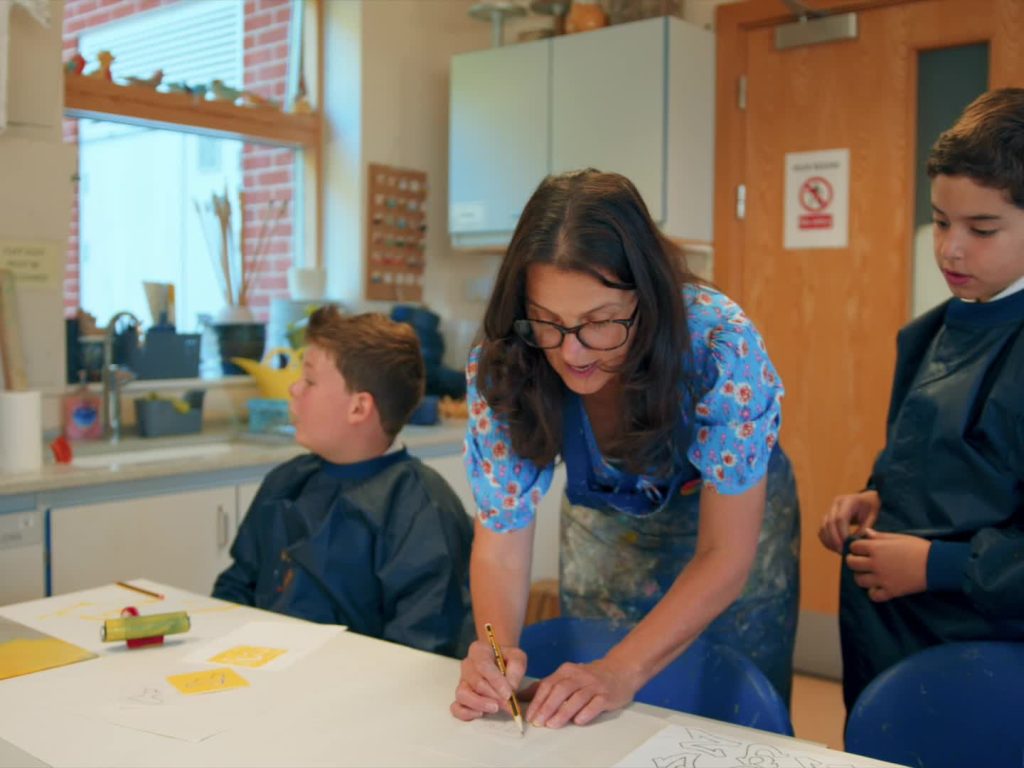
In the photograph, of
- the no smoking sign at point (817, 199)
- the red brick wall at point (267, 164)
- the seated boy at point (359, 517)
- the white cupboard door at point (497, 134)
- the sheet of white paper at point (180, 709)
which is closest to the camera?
the sheet of white paper at point (180, 709)

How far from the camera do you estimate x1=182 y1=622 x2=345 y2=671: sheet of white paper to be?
149 centimetres

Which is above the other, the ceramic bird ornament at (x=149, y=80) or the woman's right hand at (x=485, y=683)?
the ceramic bird ornament at (x=149, y=80)

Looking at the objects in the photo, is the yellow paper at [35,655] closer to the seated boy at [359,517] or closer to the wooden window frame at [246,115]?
the seated boy at [359,517]

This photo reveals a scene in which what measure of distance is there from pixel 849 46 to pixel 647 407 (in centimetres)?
245

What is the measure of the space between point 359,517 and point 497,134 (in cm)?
222

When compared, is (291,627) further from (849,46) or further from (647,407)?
(849,46)

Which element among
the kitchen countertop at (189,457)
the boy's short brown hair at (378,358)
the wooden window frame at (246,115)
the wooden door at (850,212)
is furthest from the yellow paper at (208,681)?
the wooden door at (850,212)

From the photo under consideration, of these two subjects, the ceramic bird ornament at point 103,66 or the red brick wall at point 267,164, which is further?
the red brick wall at point 267,164

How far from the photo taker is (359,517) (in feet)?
6.61

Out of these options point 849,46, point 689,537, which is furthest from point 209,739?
point 849,46

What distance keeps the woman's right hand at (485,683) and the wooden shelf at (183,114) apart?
263 cm

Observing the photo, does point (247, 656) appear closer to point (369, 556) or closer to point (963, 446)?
point (369, 556)

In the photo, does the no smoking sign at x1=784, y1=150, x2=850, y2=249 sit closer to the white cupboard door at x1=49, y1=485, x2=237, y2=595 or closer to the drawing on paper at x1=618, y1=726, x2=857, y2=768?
the white cupboard door at x1=49, y1=485, x2=237, y2=595

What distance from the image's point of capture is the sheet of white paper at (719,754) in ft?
3.74
